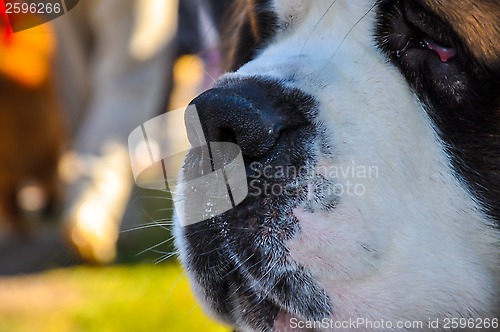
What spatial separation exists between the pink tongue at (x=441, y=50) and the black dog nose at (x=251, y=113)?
296 mm

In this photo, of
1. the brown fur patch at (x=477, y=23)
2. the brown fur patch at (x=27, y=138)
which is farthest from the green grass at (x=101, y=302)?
the brown fur patch at (x=477, y=23)

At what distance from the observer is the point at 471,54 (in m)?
1.57

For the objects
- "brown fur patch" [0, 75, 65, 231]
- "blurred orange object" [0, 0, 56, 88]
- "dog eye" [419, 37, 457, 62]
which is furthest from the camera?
"brown fur patch" [0, 75, 65, 231]

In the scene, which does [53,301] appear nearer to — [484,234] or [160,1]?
[160,1]

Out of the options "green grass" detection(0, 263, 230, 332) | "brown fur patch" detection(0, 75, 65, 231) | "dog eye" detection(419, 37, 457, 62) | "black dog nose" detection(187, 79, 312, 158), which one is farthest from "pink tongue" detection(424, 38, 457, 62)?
"brown fur patch" detection(0, 75, 65, 231)

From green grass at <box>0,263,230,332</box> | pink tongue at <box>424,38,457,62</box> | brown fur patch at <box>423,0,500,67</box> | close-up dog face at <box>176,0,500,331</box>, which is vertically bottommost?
green grass at <box>0,263,230,332</box>

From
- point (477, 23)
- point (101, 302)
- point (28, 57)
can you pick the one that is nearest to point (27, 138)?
point (28, 57)

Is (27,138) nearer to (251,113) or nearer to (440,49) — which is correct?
(251,113)

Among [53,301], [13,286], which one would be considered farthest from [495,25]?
[13,286]

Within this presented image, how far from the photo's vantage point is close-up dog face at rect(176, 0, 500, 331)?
5.19 feet

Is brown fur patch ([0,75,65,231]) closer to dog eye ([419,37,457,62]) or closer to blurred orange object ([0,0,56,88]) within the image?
blurred orange object ([0,0,56,88])

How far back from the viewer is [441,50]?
1.64 m

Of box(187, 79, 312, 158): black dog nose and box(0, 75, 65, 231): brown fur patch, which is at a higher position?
box(187, 79, 312, 158): black dog nose

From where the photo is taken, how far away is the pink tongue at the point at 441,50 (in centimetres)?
162
